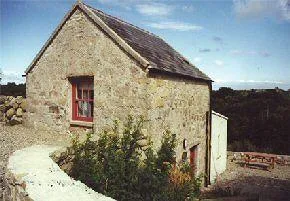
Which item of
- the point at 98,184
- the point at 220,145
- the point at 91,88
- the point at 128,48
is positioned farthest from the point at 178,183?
the point at 220,145

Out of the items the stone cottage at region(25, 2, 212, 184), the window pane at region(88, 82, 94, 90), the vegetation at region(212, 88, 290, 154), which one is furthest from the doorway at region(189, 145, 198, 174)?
the vegetation at region(212, 88, 290, 154)

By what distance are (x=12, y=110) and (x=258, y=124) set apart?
1730cm

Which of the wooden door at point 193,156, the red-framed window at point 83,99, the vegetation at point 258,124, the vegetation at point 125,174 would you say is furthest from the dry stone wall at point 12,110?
the vegetation at point 258,124

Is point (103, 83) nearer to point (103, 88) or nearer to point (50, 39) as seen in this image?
point (103, 88)

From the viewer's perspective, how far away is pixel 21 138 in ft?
29.1

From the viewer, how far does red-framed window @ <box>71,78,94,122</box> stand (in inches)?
370

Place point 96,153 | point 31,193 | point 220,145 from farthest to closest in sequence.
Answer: point 220,145 < point 96,153 < point 31,193

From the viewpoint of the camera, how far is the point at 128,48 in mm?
8070

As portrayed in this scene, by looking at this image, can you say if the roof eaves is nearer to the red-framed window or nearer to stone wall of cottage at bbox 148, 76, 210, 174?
the red-framed window

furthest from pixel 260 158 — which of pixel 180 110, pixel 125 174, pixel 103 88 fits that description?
pixel 125 174

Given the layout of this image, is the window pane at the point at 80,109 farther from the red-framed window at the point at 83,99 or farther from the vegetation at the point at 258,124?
the vegetation at the point at 258,124

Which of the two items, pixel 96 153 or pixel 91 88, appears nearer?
pixel 96 153

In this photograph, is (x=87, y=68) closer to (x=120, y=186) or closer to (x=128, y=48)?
(x=128, y=48)

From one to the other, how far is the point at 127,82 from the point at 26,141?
3439mm
